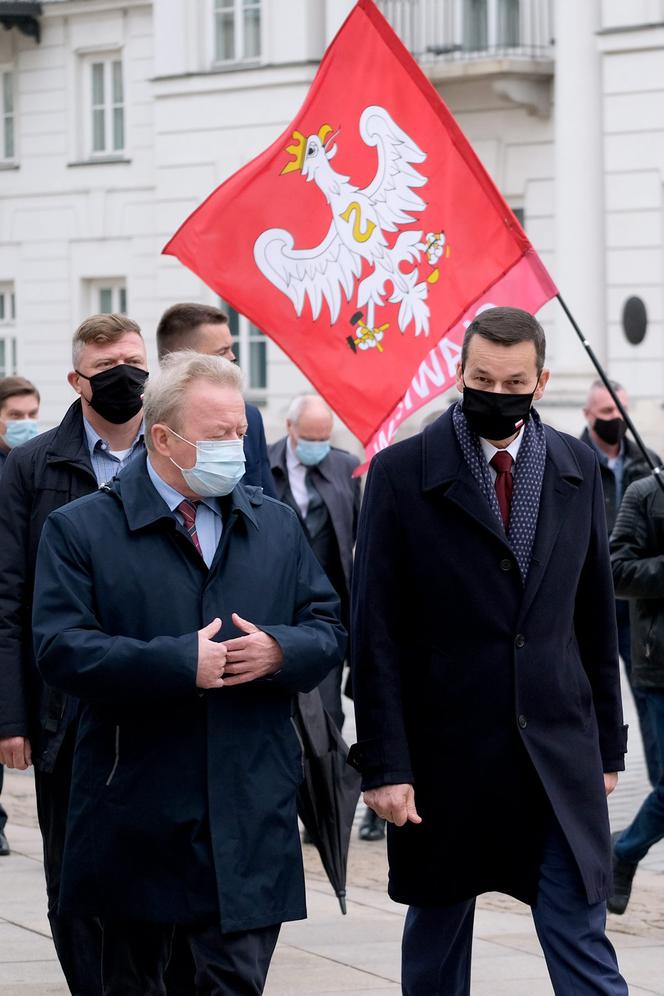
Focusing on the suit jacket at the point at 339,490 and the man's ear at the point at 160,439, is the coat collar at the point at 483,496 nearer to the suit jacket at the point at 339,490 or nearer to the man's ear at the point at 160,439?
the man's ear at the point at 160,439

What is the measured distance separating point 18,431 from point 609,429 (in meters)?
3.07

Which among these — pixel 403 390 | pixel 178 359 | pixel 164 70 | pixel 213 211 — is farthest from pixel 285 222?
pixel 164 70

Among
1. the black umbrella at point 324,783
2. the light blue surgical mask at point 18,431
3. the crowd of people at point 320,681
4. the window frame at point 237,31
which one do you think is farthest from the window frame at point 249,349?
the crowd of people at point 320,681

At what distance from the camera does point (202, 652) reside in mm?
4312

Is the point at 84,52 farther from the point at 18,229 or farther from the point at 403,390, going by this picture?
the point at 403,390

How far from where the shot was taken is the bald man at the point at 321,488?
9.31m

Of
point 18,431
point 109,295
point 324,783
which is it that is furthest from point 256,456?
point 109,295

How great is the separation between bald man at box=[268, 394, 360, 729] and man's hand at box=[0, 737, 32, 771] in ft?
11.7

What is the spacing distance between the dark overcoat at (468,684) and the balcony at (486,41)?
20582 millimetres

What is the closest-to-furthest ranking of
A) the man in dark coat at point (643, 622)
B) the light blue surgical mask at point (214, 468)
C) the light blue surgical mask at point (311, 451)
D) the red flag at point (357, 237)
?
the light blue surgical mask at point (214, 468)
the red flag at point (357, 237)
the man in dark coat at point (643, 622)
the light blue surgical mask at point (311, 451)

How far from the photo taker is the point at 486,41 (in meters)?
25.8

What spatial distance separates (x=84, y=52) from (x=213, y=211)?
22594 mm

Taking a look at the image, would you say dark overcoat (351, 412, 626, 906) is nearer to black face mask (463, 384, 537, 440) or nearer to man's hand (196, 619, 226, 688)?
black face mask (463, 384, 537, 440)

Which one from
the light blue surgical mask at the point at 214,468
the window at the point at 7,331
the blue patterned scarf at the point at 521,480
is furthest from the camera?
the window at the point at 7,331
